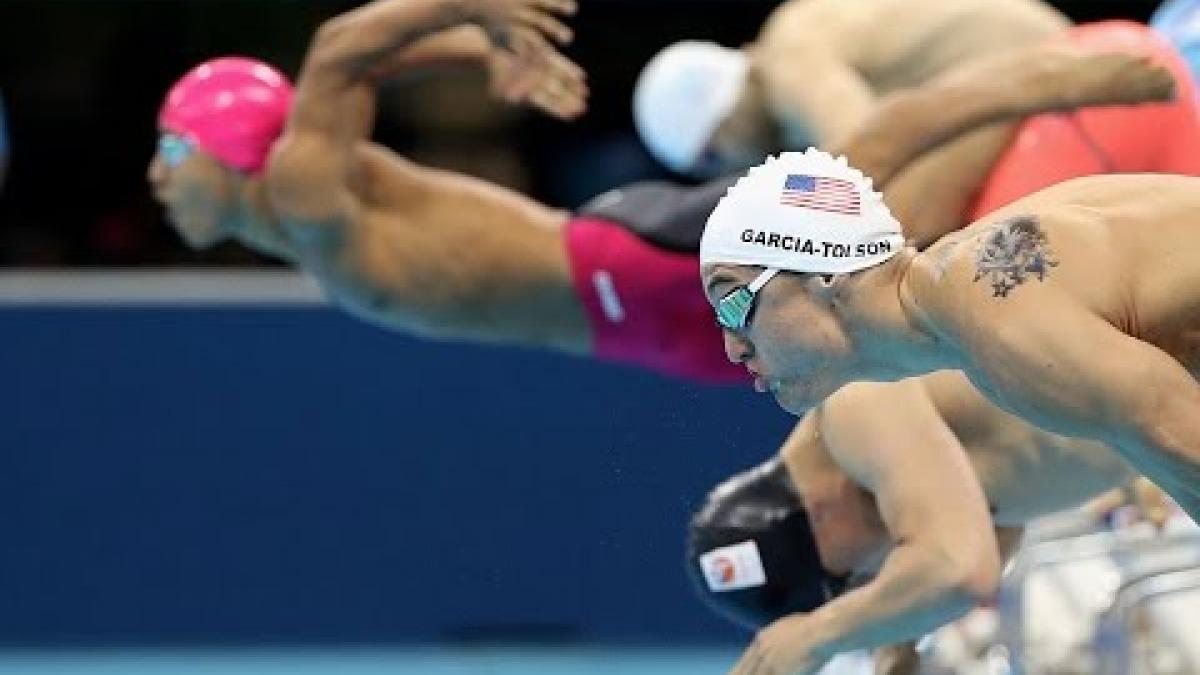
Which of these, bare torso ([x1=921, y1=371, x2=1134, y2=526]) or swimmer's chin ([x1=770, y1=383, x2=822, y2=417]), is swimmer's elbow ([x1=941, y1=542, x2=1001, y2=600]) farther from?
swimmer's chin ([x1=770, y1=383, x2=822, y2=417])

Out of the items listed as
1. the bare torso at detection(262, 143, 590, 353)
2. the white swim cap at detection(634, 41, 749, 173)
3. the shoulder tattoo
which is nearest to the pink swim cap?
the bare torso at detection(262, 143, 590, 353)

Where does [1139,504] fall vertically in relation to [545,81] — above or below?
below

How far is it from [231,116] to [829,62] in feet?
4.69

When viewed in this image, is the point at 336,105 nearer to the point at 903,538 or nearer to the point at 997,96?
the point at 997,96

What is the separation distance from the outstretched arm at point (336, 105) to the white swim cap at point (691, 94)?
100cm

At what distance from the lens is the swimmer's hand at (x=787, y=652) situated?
3977mm

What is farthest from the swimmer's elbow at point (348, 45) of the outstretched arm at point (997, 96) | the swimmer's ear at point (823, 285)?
the swimmer's ear at point (823, 285)

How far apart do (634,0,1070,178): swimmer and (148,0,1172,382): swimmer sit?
1.59ft

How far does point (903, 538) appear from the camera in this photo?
4020mm

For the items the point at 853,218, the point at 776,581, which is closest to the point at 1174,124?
the point at 776,581

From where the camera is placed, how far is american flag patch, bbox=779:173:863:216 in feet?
11.1

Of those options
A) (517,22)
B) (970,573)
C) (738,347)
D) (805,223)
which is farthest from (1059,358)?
(517,22)

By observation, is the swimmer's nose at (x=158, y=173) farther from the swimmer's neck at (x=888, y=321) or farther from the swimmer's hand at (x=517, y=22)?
the swimmer's neck at (x=888, y=321)

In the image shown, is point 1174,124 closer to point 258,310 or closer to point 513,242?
point 513,242
